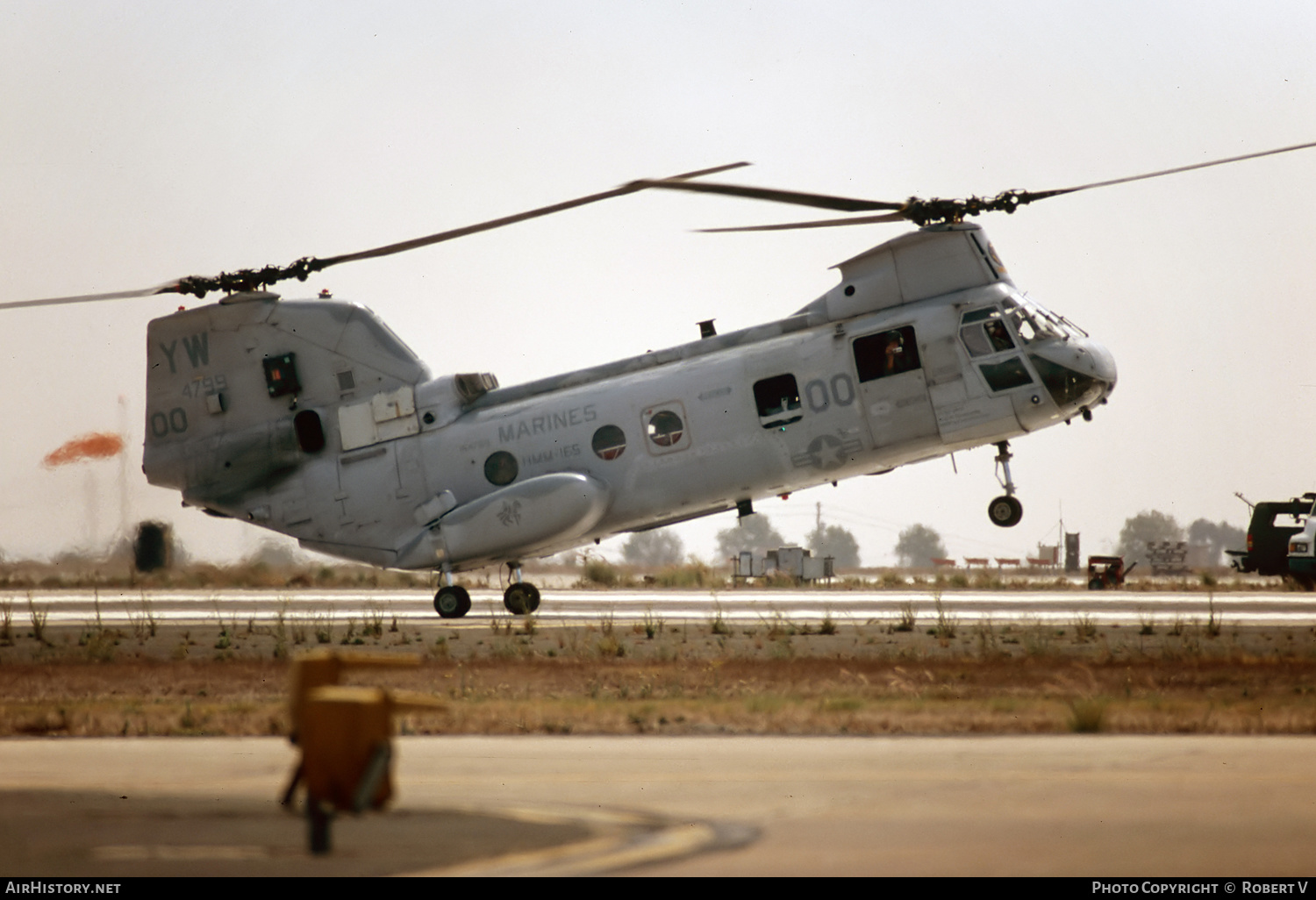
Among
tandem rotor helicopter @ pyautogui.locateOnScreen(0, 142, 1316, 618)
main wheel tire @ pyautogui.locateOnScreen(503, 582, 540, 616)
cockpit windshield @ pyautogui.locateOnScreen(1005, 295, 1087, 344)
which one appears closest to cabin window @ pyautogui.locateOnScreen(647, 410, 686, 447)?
tandem rotor helicopter @ pyautogui.locateOnScreen(0, 142, 1316, 618)

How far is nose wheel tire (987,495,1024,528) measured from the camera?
24.6 meters

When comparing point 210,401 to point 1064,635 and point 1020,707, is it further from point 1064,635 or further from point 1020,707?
point 1020,707

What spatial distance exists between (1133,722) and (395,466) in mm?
16839

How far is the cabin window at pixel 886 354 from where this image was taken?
24.1 meters

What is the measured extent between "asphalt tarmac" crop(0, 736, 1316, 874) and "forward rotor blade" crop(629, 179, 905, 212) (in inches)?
401

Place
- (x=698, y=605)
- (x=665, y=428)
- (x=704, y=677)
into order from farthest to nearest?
(x=698, y=605), (x=665, y=428), (x=704, y=677)

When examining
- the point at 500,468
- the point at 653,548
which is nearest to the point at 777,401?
the point at 500,468

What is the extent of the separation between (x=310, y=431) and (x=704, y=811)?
2067 cm

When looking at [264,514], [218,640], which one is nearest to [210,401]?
[264,514]

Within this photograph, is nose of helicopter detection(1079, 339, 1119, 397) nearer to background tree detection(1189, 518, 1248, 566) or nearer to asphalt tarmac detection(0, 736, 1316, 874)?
asphalt tarmac detection(0, 736, 1316, 874)

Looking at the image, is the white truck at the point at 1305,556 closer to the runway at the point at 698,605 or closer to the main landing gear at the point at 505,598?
the runway at the point at 698,605

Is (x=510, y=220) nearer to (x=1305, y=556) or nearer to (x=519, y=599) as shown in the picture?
(x=519, y=599)

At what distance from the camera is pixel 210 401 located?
93.0ft

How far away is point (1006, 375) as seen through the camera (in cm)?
2366
